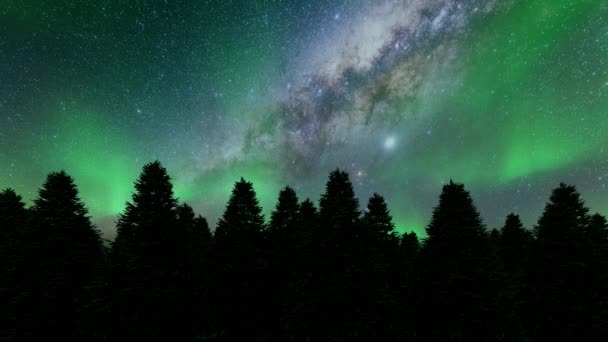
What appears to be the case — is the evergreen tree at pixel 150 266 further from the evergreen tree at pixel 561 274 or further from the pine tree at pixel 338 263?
the evergreen tree at pixel 561 274

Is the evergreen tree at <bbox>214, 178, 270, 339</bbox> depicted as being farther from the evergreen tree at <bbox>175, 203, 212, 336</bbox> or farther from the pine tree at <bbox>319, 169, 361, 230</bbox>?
the pine tree at <bbox>319, 169, 361, 230</bbox>

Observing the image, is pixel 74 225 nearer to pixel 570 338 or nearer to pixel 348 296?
pixel 348 296

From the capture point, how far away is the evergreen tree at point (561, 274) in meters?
19.5

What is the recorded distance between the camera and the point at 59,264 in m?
17.6

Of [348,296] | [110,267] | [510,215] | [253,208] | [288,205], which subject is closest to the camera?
[110,267]

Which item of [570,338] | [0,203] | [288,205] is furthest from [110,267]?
[570,338]

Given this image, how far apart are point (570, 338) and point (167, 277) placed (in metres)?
26.3

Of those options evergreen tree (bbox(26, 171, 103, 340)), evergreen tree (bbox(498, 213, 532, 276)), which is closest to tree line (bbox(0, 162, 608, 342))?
evergreen tree (bbox(26, 171, 103, 340))

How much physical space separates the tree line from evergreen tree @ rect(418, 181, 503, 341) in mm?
71

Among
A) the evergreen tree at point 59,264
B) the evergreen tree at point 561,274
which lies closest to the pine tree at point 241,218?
→ the evergreen tree at point 59,264

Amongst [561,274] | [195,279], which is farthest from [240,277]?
[561,274]

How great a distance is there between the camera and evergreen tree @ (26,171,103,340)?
650 inches

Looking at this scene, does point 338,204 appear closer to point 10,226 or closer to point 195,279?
point 195,279

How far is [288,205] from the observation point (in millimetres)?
25453
